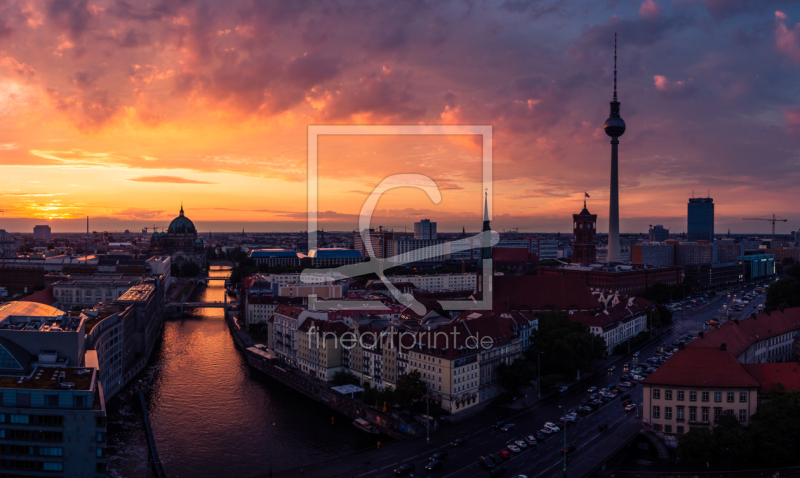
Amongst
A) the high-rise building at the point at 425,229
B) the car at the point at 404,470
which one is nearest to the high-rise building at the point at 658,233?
the high-rise building at the point at 425,229

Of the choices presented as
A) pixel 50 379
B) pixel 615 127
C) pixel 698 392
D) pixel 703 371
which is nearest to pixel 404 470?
pixel 698 392

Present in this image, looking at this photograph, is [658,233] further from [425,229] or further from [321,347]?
[321,347]

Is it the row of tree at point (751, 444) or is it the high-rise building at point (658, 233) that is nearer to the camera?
the row of tree at point (751, 444)

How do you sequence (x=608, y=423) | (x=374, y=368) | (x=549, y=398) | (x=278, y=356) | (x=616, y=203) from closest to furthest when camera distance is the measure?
(x=608, y=423)
(x=549, y=398)
(x=374, y=368)
(x=278, y=356)
(x=616, y=203)

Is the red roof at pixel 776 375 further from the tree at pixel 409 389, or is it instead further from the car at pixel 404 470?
the car at pixel 404 470

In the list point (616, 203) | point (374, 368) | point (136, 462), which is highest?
point (616, 203)

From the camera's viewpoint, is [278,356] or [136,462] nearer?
[136,462]

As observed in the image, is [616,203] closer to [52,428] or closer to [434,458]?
[434,458]

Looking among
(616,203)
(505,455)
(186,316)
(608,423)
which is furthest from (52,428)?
(616,203)
